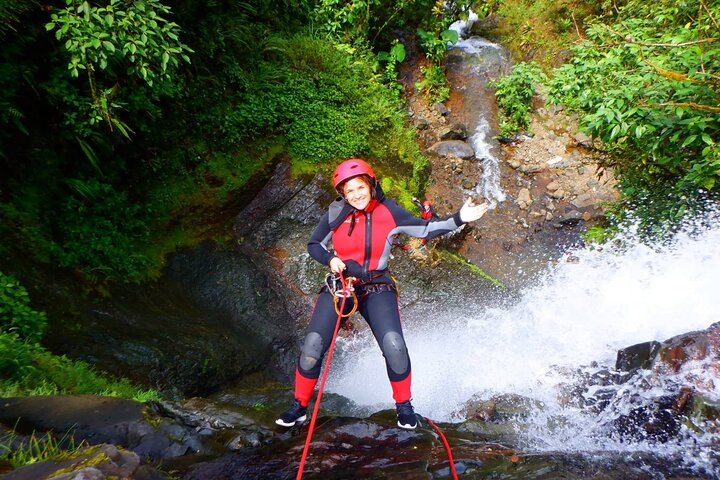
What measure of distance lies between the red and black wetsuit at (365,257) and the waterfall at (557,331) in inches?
76.1

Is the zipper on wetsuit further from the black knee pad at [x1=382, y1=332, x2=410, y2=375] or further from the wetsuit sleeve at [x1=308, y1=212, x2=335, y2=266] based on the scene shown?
the black knee pad at [x1=382, y1=332, x2=410, y2=375]

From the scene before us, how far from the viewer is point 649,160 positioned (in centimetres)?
615

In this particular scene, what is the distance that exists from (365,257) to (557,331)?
4.18 m

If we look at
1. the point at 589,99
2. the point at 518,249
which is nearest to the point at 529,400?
the point at 589,99

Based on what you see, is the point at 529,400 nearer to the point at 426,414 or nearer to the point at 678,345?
the point at 426,414

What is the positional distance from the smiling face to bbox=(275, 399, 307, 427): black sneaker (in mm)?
2022

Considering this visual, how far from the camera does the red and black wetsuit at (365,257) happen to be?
3.86 metres

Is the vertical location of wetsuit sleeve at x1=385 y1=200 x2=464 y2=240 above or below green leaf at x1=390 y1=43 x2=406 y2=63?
below

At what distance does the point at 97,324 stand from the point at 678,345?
6497 mm

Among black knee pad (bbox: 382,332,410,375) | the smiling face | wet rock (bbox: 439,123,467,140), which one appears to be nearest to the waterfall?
black knee pad (bbox: 382,332,410,375)

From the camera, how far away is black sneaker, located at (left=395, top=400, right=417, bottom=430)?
3680 mm

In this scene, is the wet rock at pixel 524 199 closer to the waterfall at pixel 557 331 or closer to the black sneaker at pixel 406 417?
the waterfall at pixel 557 331

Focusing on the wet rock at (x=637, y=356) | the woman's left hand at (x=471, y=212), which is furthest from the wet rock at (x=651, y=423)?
the woman's left hand at (x=471, y=212)

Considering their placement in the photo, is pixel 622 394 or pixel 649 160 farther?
pixel 649 160
